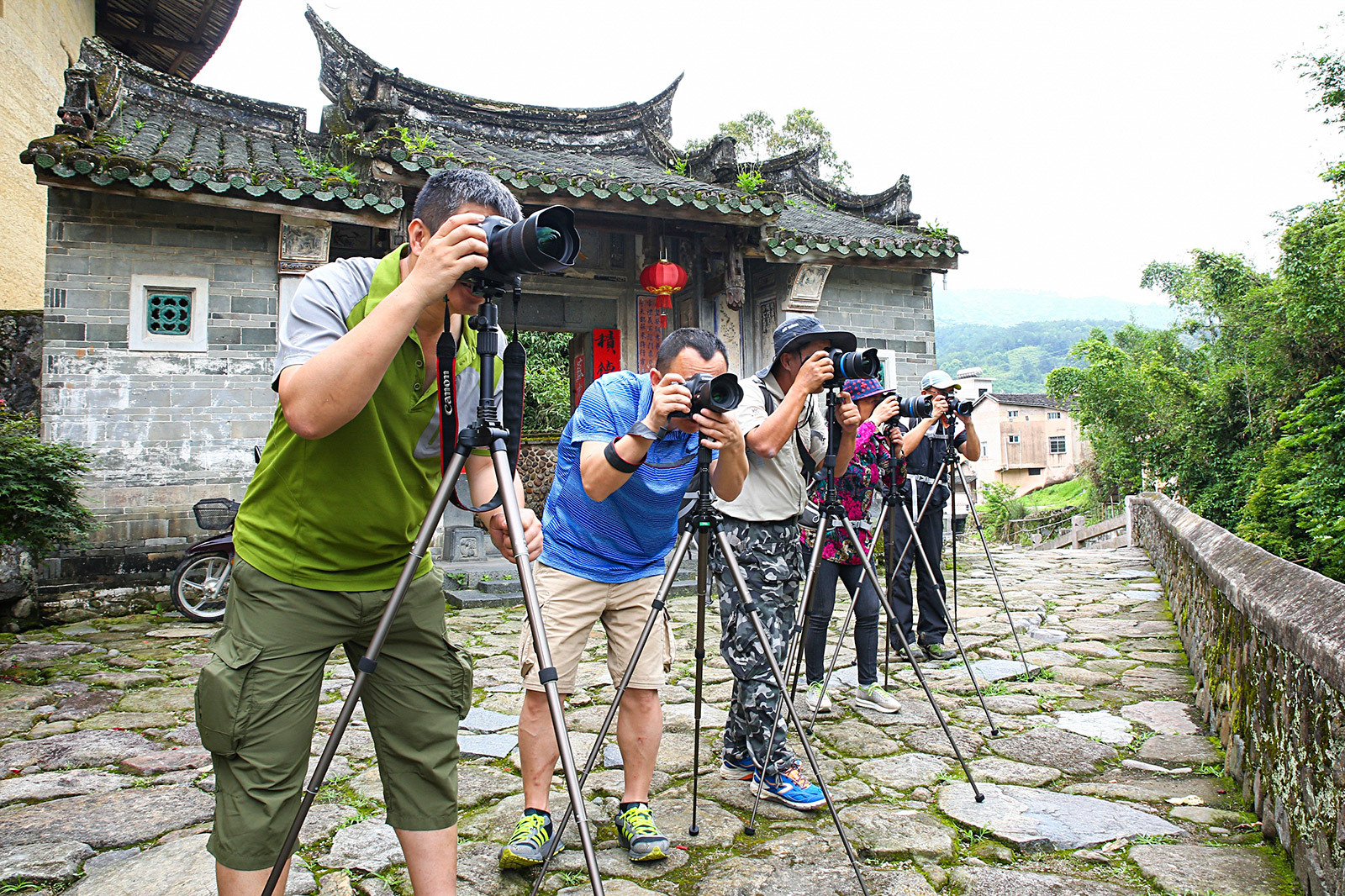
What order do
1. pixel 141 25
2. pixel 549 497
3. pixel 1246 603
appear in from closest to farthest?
pixel 549 497
pixel 1246 603
pixel 141 25

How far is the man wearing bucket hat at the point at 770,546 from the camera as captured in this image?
3.24 m

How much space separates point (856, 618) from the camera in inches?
178

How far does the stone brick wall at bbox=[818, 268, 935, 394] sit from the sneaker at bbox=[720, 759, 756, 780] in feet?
24.7

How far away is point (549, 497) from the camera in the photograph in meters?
3.18

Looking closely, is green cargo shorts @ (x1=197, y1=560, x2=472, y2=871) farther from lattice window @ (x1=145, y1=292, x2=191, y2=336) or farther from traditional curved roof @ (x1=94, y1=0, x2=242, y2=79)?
traditional curved roof @ (x1=94, y1=0, x2=242, y2=79)

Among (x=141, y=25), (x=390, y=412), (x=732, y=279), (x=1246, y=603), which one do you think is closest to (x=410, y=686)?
(x=390, y=412)

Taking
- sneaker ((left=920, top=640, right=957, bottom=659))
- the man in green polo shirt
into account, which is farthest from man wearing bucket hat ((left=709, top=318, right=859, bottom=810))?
sneaker ((left=920, top=640, right=957, bottom=659))

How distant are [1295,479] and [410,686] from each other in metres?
11.3

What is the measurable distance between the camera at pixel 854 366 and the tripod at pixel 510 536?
160 centimetres

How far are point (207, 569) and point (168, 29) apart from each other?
34.0 ft

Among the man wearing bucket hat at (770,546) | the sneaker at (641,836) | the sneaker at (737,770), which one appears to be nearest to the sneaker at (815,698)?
the sneaker at (737,770)

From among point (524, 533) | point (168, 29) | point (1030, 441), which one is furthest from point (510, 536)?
point (1030, 441)

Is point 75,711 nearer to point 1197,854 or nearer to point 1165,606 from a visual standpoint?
point 1197,854

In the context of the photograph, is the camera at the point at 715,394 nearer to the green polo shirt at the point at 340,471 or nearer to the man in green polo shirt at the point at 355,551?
the man in green polo shirt at the point at 355,551
